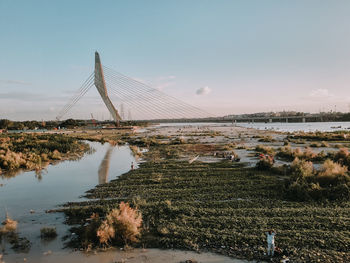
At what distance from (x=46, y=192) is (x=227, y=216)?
11.7 m

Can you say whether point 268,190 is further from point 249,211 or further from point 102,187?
point 102,187

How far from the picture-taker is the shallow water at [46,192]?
944cm

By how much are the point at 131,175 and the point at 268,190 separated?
32.6ft

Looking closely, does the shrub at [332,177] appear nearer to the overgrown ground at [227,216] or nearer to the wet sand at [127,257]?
the overgrown ground at [227,216]

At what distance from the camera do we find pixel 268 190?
1341cm

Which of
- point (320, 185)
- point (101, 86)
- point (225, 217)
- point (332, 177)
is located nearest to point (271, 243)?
point (225, 217)

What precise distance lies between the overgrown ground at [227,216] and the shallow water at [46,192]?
3.21 ft

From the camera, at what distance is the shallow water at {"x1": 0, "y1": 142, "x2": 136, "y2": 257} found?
9.44 m

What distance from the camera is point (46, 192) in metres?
15.4

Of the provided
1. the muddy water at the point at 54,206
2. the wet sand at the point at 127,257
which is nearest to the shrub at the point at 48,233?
the muddy water at the point at 54,206

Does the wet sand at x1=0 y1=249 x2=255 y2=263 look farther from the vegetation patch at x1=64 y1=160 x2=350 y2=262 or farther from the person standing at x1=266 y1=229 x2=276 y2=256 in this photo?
the person standing at x1=266 y1=229 x2=276 y2=256

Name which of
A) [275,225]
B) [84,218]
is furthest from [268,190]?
[84,218]

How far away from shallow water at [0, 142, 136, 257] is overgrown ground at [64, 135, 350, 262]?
3.21ft

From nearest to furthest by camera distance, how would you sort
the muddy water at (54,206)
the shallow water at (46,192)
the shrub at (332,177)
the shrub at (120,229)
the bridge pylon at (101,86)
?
the muddy water at (54,206) → the shrub at (120,229) → the shallow water at (46,192) → the shrub at (332,177) → the bridge pylon at (101,86)
